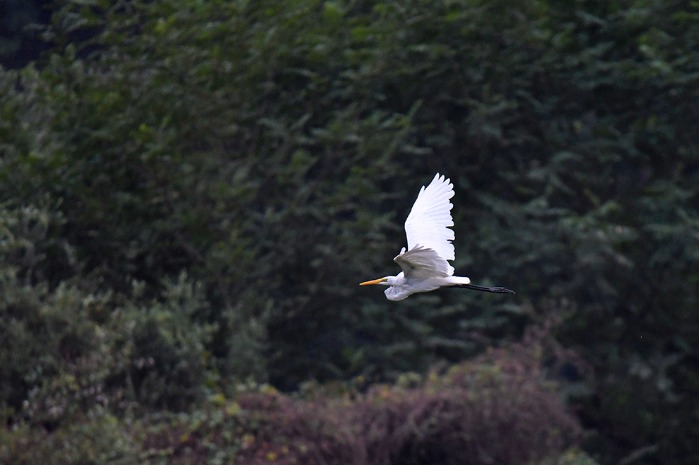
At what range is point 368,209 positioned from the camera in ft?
34.1

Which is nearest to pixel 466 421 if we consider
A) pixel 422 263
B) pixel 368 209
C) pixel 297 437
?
pixel 297 437

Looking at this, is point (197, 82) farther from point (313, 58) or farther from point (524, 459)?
point (524, 459)

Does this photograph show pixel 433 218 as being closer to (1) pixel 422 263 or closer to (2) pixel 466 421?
(1) pixel 422 263

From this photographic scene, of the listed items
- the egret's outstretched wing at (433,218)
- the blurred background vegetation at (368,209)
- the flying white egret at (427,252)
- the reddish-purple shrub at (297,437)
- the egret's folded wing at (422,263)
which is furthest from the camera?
the blurred background vegetation at (368,209)

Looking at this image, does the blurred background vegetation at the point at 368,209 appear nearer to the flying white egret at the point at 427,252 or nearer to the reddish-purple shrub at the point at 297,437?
the reddish-purple shrub at the point at 297,437

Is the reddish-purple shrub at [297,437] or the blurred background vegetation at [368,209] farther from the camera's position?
the blurred background vegetation at [368,209]

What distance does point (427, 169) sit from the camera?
10766mm

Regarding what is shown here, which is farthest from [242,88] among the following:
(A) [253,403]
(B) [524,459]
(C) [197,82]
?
(B) [524,459]

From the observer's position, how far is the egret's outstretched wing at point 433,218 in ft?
18.8

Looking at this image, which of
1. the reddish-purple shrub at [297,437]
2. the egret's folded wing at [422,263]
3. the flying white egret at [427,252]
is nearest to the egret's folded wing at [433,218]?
the flying white egret at [427,252]

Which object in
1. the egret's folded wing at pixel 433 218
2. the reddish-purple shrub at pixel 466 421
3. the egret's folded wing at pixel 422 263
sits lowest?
the reddish-purple shrub at pixel 466 421

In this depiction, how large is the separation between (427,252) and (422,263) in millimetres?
180

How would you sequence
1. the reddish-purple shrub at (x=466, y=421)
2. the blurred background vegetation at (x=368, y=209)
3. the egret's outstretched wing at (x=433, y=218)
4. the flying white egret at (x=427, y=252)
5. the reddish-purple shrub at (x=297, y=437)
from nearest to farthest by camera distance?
the flying white egret at (x=427, y=252) → the egret's outstretched wing at (x=433, y=218) → the reddish-purple shrub at (x=297, y=437) → the reddish-purple shrub at (x=466, y=421) → the blurred background vegetation at (x=368, y=209)

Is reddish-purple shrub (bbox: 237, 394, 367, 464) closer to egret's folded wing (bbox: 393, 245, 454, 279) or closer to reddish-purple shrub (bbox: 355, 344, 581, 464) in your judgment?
reddish-purple shrub (bbox: 355, 344, 581, 464)
